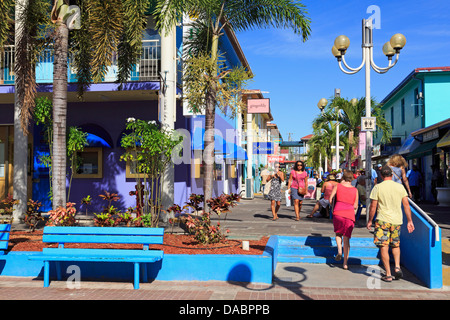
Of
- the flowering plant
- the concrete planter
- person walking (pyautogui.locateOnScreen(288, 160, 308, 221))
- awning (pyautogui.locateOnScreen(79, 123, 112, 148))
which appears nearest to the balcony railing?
awning (pyautogui.locateOnScreen(79, 123, 112, 148))

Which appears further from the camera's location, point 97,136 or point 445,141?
point 445,141

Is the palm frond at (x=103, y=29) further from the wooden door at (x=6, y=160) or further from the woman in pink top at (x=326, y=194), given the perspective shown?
the wooden door at (x=6, y=160)

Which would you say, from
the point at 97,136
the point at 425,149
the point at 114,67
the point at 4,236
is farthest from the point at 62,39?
the point at 425,149

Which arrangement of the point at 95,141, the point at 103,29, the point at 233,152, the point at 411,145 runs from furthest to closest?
the point at 411,145 → the point at 233,152 → the point at 95,141 → the point at 103,29

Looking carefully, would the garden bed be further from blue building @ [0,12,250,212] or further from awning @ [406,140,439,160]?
awning @ [406,140,439,160]

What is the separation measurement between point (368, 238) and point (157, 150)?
176 inches

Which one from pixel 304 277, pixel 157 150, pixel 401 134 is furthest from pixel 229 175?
pixel 304 277

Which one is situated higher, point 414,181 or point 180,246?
point 414,181

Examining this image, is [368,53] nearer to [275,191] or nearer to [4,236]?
[275,191]

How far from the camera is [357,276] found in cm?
694

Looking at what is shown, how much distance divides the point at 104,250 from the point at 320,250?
3.80 meters

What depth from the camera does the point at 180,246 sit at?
758 centimetres

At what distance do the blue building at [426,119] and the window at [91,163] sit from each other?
12430mm

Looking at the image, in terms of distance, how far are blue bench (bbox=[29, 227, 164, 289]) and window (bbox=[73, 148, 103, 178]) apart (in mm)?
7772
